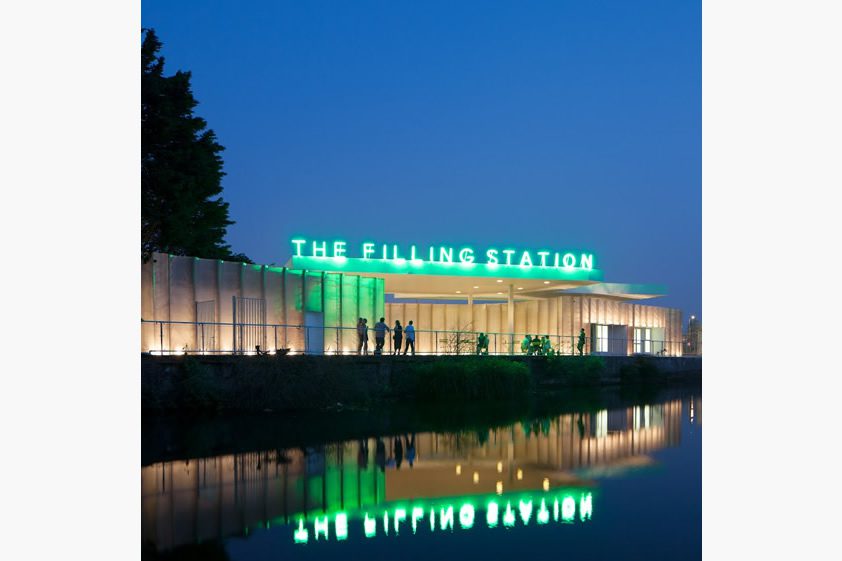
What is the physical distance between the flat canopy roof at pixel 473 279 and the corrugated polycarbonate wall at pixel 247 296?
142 cm

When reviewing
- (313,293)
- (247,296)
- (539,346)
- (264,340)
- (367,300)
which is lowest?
(539,346)

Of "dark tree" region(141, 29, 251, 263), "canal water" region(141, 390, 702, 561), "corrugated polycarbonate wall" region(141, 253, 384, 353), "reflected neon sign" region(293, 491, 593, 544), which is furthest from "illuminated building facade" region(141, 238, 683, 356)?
"reflected neon sign" region(293, 491, 593, 544)

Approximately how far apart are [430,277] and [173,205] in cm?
1432

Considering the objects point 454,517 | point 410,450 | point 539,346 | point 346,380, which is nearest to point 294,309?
point 346,380

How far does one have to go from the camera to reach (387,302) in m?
44.2

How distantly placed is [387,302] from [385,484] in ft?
110

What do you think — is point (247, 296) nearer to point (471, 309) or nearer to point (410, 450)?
point (410, 450)

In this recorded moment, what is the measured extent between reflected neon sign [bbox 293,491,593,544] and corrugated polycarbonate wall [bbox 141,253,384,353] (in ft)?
46.4

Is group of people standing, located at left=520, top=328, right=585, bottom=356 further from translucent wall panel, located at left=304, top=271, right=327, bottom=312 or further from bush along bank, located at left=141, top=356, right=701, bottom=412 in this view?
translucent wall panel, located at left=304, top=271, right=327, bottom=312

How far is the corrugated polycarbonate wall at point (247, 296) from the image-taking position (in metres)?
22.9

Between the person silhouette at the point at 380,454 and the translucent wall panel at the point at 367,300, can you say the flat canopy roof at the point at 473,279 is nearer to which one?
the translucent wall panel at the point at 367,300
